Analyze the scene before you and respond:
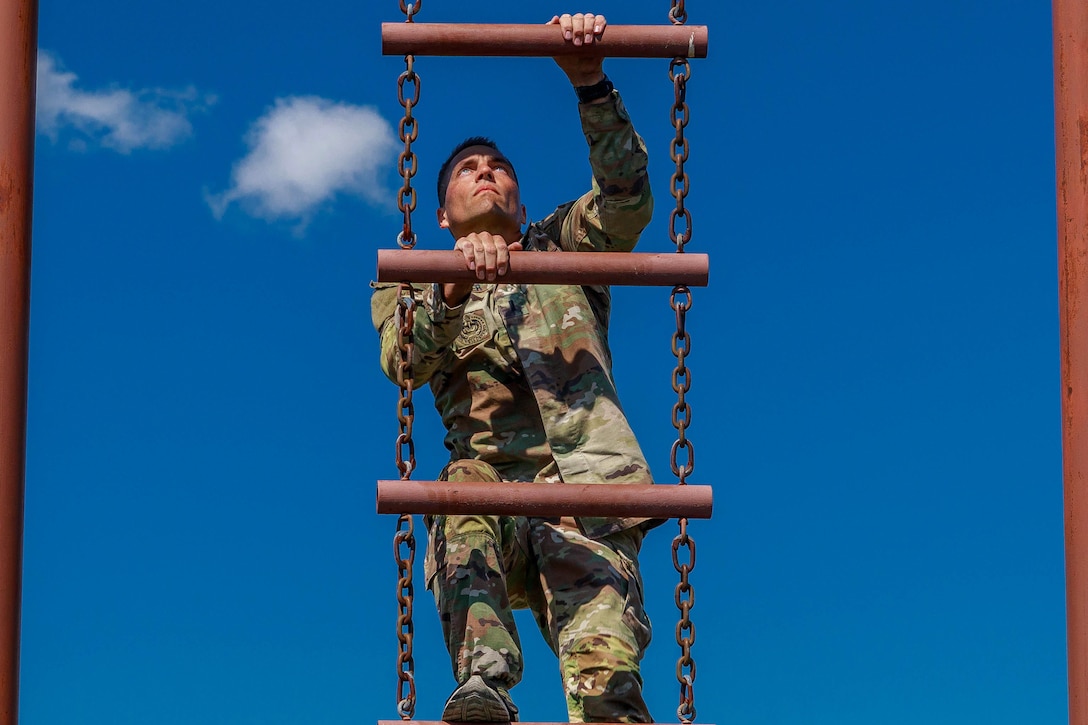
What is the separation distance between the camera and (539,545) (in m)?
9.23

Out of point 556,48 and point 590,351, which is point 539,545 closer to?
point 590,351

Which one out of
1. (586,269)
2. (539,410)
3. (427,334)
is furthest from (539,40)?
(539,410)

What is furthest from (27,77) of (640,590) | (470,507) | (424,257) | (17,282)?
(640,590)

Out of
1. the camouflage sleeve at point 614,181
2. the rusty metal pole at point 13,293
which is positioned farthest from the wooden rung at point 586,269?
the rusty metal pole at point 13,293

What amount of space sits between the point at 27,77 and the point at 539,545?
2.31m

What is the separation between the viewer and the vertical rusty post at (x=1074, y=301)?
8.02 meters

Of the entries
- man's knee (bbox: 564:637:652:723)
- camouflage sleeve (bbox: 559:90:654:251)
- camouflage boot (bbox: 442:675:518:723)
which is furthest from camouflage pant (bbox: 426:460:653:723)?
camouflage sleeve (bbox: 559:90:654:251)

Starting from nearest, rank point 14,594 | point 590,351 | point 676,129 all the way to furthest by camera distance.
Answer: point 14,594
point 676,129
point 590,351

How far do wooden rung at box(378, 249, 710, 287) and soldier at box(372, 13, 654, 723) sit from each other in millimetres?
53

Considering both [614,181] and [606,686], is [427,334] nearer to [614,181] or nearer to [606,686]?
A: [614,181]

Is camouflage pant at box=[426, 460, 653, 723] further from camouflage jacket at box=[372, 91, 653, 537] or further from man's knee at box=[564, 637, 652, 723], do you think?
camouflage jacket at box=[372, 91, 653, 537]

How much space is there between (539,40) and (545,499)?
5.07 feet

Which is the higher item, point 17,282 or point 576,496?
point 17,282

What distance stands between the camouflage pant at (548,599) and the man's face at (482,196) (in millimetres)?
822
